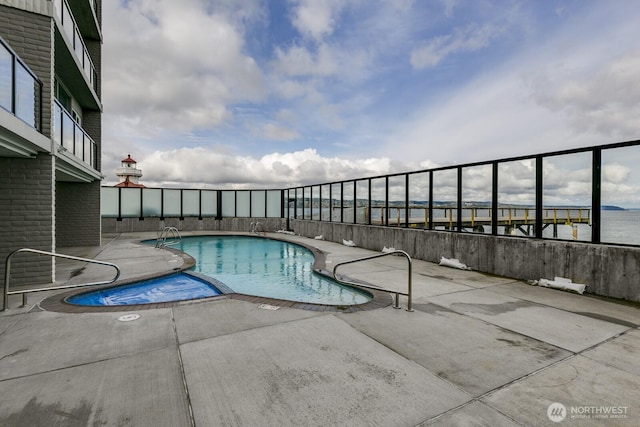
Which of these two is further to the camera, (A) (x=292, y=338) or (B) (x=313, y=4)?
(B) (x=313, y=4)

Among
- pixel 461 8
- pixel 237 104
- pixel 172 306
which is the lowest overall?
pixel 172 306

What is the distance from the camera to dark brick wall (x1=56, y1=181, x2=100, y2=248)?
12.4 metres

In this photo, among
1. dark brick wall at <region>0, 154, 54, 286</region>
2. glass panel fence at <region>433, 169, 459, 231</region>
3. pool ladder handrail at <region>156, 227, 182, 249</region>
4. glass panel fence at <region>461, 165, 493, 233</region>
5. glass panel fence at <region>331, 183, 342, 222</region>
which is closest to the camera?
dark brick wall at <region>0, 154, 54, 286</region>

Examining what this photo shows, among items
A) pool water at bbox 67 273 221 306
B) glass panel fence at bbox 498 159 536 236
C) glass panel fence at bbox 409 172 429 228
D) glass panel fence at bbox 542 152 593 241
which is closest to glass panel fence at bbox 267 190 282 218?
glass panel fence at bbox 409 172 429 228

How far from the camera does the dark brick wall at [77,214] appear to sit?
12.4 m

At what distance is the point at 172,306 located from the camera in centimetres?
514

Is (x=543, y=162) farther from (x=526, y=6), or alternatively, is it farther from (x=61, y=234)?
(x=61, y=234)

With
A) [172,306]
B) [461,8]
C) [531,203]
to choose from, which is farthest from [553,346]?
[461,8]

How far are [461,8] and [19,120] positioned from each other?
11.8m

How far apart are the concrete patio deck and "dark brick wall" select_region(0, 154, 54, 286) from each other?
183 centimetres

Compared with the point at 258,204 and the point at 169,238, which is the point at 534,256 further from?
the point at 258,204

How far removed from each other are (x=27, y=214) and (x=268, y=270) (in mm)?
6116

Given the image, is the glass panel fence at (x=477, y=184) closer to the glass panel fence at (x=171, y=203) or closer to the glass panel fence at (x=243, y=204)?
the glass panel fence at (x=243, y=204)

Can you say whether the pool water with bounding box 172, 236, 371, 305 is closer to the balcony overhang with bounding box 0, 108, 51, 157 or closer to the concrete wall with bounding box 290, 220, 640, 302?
the concrete wall with bounding box 290, 220, 640, 302
